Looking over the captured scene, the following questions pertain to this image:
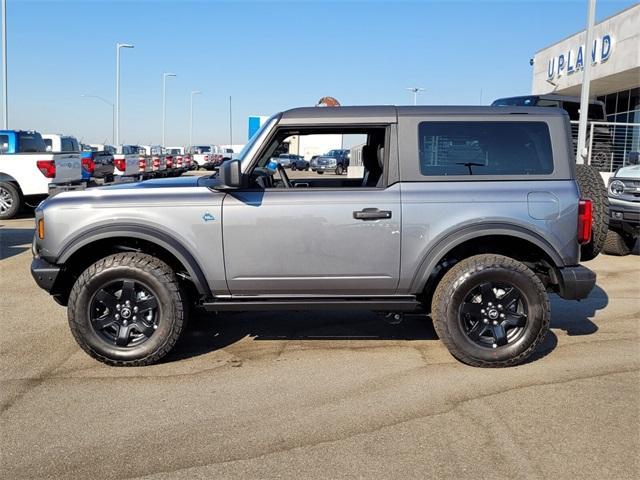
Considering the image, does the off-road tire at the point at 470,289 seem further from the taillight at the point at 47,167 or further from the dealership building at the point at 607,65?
the dealership building at the point at 607,65

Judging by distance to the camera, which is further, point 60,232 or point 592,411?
point 60,232

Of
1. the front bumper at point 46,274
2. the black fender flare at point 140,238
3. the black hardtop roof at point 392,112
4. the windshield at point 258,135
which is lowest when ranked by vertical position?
the front bumper at point 46,274

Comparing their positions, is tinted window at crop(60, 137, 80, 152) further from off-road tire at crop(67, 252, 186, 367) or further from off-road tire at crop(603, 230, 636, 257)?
off-road tire at crop(67, 252, 186, 367)

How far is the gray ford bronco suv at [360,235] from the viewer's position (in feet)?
14.7

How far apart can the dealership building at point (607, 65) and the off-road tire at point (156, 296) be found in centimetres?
1760

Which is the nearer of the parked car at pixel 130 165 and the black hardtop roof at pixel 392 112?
the black hardtop roof at pixel 392 112

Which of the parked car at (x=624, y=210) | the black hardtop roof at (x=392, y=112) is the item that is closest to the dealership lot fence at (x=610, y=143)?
the parked car at (x=624, y=210)

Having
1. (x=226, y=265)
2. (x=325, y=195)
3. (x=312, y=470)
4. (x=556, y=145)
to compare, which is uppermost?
(x=556, y=145)

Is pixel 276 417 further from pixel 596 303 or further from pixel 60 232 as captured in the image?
pixel 596 303

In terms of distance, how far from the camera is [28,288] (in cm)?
711

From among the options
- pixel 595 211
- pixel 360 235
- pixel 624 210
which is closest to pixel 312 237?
pixel 360 235

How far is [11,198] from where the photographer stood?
1309cm

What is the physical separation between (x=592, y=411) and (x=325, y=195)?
2.34 meters

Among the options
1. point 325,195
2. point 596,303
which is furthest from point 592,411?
point 596,303
